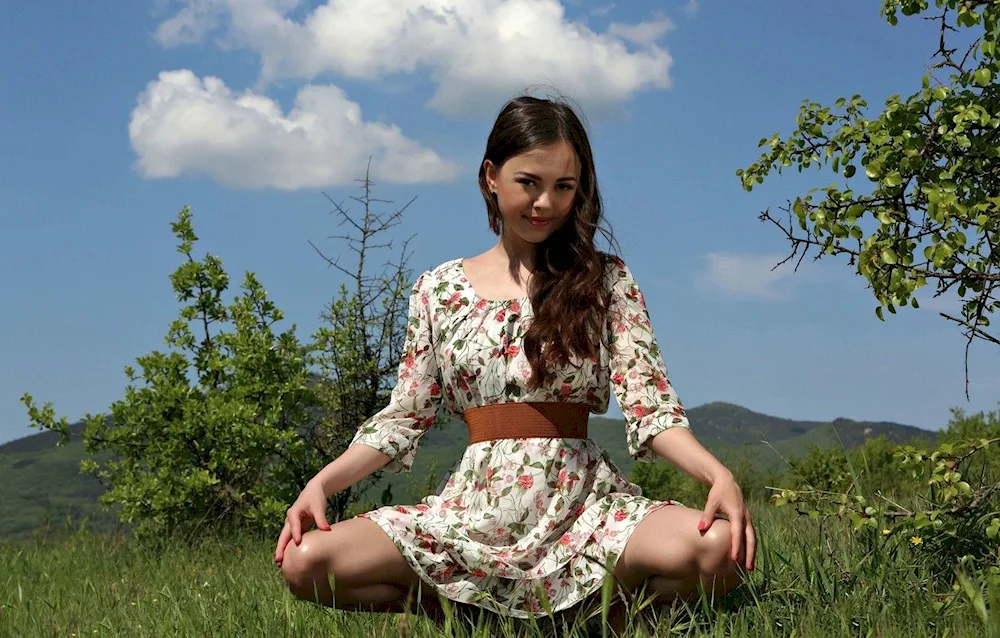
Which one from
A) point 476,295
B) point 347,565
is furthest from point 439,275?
point 347,565

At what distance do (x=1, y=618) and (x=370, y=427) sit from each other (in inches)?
75.8

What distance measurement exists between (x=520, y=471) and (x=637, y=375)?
47 cm

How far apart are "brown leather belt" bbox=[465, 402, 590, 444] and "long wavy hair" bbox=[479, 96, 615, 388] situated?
95mm

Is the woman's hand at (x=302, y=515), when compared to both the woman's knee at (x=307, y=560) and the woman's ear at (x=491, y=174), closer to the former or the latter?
the woman's knee at (x=307, y=560)

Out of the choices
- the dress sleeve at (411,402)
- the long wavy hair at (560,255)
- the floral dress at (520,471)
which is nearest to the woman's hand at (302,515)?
the floral dress at (520,471)

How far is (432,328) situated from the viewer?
3.51m

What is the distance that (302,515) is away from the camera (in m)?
3.14

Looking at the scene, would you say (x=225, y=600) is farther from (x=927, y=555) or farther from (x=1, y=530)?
(x=1, y=530)

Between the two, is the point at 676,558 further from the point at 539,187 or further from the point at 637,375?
the point at 539,187

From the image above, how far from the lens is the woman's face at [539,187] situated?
3.27m

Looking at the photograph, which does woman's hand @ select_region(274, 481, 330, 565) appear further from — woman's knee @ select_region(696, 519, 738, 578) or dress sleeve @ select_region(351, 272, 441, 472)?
woman's knee @ select_region(696, 519, 738, 578)

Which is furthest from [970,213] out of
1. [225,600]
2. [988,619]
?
[225,600]

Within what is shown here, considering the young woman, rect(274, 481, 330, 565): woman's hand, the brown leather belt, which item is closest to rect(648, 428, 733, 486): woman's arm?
the young woman

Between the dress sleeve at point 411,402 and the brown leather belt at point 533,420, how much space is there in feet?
0.96
